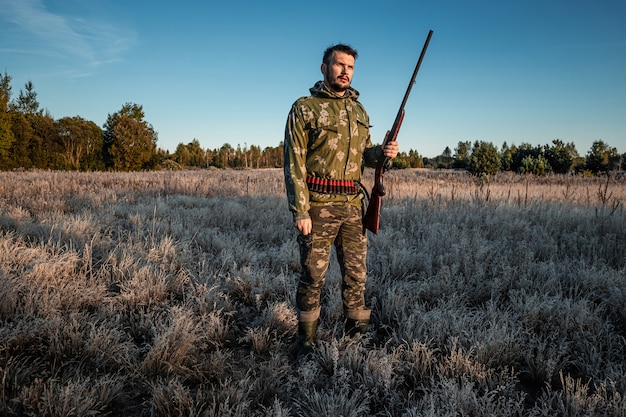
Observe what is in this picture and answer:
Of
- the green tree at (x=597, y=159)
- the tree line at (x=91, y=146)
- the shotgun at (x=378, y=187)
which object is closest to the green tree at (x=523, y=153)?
the tree line at (x=91, y=146)

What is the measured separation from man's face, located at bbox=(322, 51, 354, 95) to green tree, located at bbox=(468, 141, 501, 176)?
57.7ft

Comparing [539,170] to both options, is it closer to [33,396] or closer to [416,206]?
[416,206]

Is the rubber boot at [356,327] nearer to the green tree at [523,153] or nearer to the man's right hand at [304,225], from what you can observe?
the man's right hand at [304,225]

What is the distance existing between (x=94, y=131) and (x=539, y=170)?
165 feet

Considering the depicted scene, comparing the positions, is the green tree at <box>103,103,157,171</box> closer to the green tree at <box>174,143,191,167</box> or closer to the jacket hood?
the green tree at <box>174,143,191,167</box>

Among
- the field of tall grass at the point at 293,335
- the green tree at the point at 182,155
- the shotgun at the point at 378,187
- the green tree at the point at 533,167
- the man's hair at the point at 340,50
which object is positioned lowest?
the field of tall grass at the point at 293,335

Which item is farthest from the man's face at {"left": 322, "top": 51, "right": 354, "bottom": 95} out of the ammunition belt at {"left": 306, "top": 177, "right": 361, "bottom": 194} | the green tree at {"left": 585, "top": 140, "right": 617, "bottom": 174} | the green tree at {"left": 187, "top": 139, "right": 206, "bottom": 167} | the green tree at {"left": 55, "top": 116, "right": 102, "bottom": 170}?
the green tree at {"left": 187, "top": 139, "right": 206, "bottom": 167}

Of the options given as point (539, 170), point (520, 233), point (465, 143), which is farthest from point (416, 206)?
point (465, 143)

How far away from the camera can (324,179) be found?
246 cm

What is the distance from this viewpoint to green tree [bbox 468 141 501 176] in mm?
17609

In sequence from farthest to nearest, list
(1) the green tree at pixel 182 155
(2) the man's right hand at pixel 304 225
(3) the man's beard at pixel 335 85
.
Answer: (1) the green tree at pixel 182 155
(3) the man's beard at pixel 335 85
(2) the man's right hand at pixel 304 225

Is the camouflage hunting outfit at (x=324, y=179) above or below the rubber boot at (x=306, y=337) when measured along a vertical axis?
above

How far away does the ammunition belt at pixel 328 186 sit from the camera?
244 centimetres

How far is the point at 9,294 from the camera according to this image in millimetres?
2744
